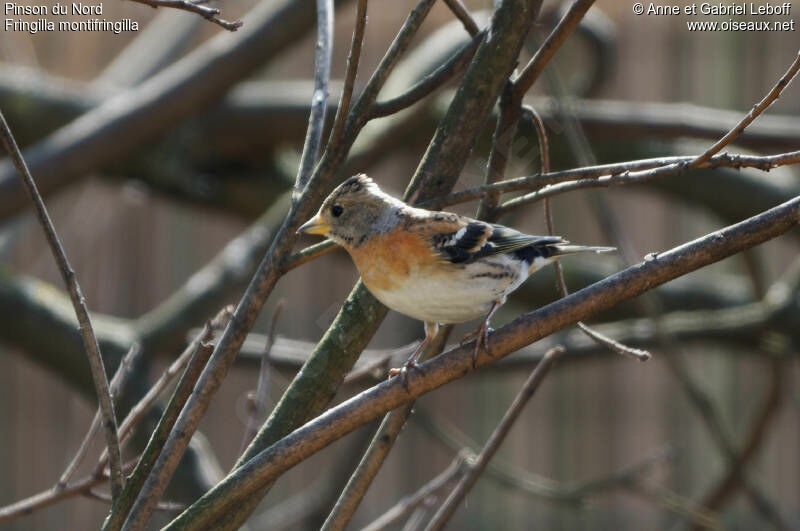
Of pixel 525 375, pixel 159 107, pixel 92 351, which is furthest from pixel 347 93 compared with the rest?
pixel 525 375

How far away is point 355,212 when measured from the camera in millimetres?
2270

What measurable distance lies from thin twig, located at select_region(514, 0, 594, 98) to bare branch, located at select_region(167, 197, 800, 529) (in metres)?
0.51

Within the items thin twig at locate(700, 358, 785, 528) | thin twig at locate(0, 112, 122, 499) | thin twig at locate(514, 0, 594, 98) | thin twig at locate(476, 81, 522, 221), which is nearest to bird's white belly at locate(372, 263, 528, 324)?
thin twig at locate(476, 81, 522, 221)

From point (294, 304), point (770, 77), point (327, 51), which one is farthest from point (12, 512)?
point (770, 77)

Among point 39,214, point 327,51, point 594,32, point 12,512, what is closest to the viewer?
point 39,214

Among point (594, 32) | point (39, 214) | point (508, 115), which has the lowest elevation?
point (39, 214)

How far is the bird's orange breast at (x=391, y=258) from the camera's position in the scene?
73.0 inches

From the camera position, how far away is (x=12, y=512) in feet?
5.56

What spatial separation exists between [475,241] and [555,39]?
55 cm

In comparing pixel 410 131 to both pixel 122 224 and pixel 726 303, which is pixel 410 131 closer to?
pixel 726 303

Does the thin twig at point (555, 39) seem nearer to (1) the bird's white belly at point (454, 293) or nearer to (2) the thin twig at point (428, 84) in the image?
(2) the thin twig at point (428, 84)

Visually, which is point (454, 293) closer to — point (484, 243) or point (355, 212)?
point (484, 243)

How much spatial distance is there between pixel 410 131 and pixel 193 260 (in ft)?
10.5

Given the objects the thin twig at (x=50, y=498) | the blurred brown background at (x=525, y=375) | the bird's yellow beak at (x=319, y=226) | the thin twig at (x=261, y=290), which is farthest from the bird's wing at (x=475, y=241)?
the blurred brown background at (x=525, y=375)
